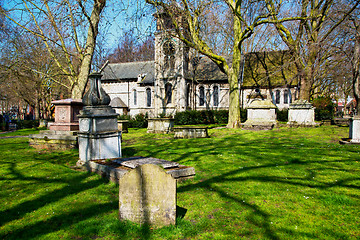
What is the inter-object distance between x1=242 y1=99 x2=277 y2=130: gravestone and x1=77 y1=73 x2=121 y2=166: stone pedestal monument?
11.6m

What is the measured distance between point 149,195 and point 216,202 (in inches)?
59.6

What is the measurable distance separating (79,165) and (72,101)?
4286 millimetres

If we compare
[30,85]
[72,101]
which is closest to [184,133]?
[72,101]

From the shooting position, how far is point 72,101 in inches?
409

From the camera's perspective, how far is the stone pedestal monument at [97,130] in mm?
6859

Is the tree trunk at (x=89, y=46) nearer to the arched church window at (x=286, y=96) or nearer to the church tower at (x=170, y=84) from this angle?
the church tower at (x=170, y=84)

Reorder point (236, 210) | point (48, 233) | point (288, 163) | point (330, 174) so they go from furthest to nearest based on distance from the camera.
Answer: point (288, 163)
point (330, 174)
point (236, 210)
point (48, 233)

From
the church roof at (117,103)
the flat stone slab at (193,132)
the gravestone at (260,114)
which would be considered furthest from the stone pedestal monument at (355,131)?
the church roof at (117,103)

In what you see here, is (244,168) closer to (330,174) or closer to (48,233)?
(330,174)

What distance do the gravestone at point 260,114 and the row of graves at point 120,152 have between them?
0.07m

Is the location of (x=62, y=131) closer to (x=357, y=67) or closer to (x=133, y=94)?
(x=357, y=67)

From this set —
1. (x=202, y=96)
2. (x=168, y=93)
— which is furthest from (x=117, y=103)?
(x=202, y=96)

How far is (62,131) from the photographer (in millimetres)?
→ 10258

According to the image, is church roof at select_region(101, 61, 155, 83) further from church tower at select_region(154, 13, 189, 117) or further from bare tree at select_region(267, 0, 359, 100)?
bare tree at select_region(267, 0, 359, 100)
